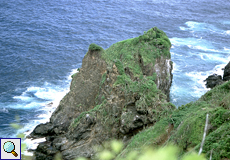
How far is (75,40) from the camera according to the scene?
218 feet

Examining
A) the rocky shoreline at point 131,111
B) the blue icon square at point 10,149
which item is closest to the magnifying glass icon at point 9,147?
the blue icon square at point 10,149

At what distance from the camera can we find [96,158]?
27906mm

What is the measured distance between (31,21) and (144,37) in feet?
135

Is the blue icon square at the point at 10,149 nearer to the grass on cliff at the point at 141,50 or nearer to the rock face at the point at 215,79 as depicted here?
the grass on cliff at the point at 141,50

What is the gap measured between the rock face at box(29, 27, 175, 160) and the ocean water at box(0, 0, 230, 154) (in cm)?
550

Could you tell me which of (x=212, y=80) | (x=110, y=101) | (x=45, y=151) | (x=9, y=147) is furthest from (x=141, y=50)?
(x=9, y=147)

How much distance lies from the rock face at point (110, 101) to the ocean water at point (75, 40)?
216 inches

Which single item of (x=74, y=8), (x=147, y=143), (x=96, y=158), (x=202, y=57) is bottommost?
(x=96, y=158)

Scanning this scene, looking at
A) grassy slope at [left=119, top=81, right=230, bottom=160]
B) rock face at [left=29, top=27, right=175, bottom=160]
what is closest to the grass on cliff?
rock face at [left=29, top=27, right=175, bottom=160]

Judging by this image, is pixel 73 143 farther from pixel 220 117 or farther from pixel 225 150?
pixel 225 150

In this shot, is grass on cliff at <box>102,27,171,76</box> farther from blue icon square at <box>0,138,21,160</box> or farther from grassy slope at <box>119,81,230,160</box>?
blue icon square at <box>0,138,21,160</box>

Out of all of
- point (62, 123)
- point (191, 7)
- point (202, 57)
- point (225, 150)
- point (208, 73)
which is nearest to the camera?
point (225, 150)

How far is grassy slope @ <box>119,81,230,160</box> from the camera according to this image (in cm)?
1311

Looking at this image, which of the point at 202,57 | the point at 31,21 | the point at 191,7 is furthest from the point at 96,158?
the point at 191,7
